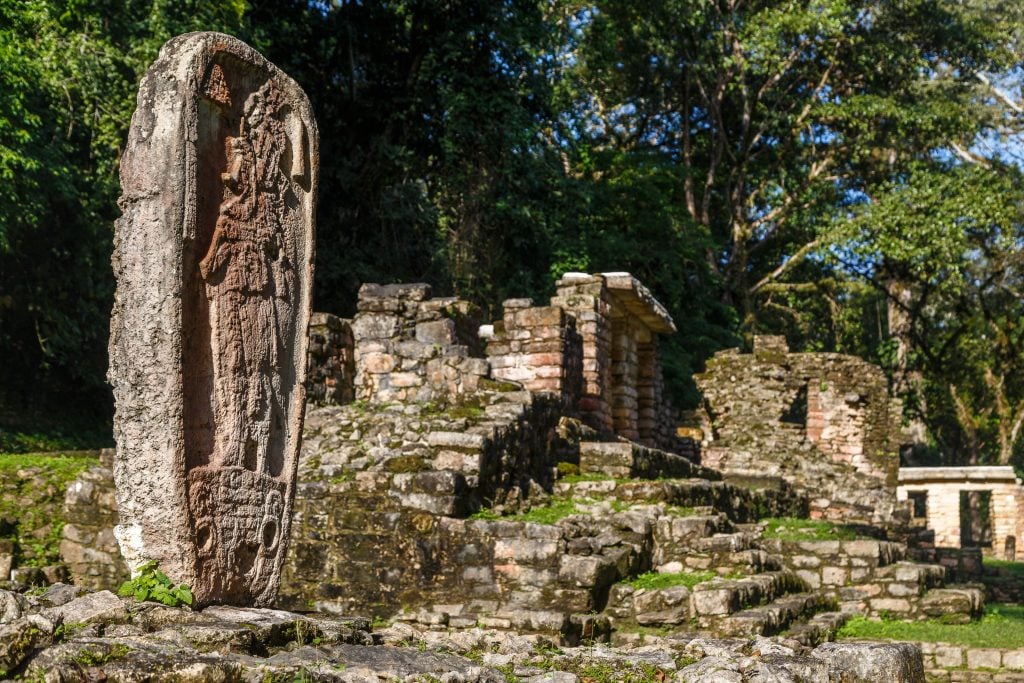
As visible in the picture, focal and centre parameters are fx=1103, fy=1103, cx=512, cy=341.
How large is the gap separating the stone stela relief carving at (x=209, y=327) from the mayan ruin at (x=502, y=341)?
2cm

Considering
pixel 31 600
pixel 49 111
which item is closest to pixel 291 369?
pixel 31 600

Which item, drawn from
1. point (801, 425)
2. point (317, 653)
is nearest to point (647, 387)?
point (801, 425)

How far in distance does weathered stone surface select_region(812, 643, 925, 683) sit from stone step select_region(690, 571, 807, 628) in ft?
9.10

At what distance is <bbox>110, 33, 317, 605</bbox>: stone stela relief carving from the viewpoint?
15.9 feet

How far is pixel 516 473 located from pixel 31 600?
5827 mm

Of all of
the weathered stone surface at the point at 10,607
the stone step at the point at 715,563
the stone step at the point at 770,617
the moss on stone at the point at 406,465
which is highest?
the moss on stone at the point at 406,465

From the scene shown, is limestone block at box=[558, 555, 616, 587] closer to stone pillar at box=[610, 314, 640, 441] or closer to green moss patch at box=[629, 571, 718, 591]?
green moss patch at box=[629, 571, 718, 591]

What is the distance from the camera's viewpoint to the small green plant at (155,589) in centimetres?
465

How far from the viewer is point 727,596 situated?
26.8 feet

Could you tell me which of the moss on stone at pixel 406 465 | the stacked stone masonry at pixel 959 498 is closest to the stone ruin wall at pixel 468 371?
the moss on stone at pixel 406 465

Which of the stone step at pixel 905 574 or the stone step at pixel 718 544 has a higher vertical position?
the stone step at pixel 718 544

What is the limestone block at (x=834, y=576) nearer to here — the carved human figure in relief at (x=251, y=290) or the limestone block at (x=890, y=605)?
the limestone block at (x=890, y=605)

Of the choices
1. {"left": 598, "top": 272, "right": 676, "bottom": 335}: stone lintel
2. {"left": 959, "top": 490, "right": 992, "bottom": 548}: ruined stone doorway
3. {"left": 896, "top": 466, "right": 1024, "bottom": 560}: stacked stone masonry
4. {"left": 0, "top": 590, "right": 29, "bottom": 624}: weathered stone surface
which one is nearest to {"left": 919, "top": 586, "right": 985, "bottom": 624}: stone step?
{"left": 598, "top": 272, "right": 676, "bottom": 335}: stone lintel

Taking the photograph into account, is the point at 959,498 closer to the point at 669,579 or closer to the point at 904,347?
the point at 904,347
